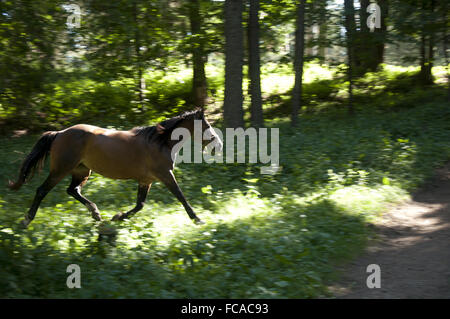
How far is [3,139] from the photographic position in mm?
14781

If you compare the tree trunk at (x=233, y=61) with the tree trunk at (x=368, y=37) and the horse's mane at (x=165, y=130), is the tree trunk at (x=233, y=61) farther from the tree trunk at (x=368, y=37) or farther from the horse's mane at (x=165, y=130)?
the tree trunk at (x=368, y=37)

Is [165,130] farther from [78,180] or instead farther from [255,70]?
[255,70]

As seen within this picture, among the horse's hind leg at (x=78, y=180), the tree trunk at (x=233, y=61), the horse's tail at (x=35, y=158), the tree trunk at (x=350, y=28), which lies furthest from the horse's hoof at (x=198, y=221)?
the tree trunk at (x=350, y=28)

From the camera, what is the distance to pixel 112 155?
294 inches

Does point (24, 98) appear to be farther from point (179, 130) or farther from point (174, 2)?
point (179, 130)

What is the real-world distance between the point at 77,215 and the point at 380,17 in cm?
1469

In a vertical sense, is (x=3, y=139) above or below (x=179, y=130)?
above

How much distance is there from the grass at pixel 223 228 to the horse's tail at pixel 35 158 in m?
0.55

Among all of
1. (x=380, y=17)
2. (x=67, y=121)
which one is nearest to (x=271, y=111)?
(x=380, y=17)

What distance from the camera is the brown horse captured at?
24.2 feet

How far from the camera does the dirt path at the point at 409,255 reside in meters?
5.94

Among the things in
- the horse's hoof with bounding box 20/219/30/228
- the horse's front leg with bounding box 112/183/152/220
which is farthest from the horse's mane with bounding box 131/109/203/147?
the horse's hoof with bounding box 20/219/30/228

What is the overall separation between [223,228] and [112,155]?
2341 mm

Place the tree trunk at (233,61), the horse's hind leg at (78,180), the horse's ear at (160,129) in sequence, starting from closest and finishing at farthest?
the horse's ear at (160,129), the horse's hind leg at (78,180), the tree trunk at (233,61)
